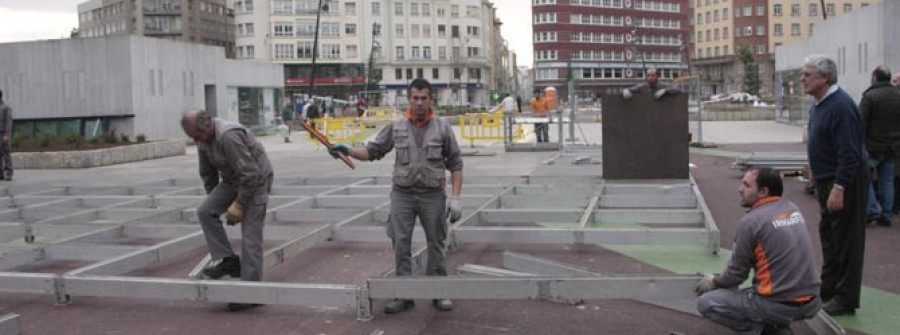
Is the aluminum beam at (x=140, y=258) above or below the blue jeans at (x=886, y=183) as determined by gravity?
below

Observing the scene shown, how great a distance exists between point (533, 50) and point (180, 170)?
358 ft

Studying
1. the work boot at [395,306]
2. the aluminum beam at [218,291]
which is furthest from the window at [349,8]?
the work boot at [395,306]

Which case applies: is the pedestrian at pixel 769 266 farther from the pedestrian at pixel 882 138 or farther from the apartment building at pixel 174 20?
the apartment building at pixel 174 20

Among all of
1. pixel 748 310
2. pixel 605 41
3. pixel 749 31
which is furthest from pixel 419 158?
pixel 605 41

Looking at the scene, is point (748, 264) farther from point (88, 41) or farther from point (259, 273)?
point (88, 41)

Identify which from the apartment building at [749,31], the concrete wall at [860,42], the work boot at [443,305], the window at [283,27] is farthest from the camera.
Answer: the apartment building at [749,31]

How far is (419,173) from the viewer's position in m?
5.97

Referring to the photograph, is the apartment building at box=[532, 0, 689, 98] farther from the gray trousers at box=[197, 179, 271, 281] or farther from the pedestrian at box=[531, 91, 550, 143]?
the gray trousers at box=[197, 179, 271, 281]

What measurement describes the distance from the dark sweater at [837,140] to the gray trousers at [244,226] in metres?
3.98

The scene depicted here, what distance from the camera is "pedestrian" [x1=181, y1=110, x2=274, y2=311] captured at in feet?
20.0

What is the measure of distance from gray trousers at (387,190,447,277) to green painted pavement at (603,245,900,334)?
2.34m

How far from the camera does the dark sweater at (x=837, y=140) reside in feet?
17.8

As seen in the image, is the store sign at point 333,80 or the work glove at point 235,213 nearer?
the work glove at point 235,213

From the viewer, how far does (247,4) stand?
105 meters
